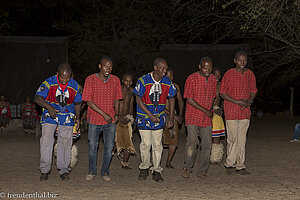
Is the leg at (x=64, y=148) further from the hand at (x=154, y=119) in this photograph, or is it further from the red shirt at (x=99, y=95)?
the hand at (x=154, y=119)

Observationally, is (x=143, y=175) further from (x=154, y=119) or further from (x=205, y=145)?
(x=205, y=145)

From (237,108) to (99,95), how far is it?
2318mm

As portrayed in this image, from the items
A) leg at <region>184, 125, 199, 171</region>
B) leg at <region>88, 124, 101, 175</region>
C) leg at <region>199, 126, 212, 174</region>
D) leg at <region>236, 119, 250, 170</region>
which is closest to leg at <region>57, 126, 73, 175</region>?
leg at <region>88, 124, 101, 175</region>

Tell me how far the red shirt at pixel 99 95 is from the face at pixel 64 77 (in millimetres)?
289

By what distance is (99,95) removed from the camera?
7.08 m

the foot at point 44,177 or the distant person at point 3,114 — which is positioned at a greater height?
the distant person at point 3,114

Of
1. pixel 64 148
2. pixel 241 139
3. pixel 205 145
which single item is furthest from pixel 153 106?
pixel 241 139

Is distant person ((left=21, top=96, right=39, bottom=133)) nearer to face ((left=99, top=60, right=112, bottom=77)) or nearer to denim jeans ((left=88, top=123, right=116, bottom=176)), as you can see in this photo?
Answer: denim jeans ((left=88, top=123, right=116, bottom=176))

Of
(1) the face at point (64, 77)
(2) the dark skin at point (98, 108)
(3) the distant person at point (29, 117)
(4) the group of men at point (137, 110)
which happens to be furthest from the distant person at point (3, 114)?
(2) the dark skin at point (98, 108)

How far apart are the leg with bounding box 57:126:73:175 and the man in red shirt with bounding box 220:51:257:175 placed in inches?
104

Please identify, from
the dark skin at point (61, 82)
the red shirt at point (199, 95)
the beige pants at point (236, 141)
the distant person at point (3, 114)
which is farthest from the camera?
the distant person at point (3, 114)

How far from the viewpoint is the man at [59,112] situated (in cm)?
703

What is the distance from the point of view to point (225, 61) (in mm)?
19828

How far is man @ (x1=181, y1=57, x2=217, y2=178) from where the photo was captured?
23.9 feet
